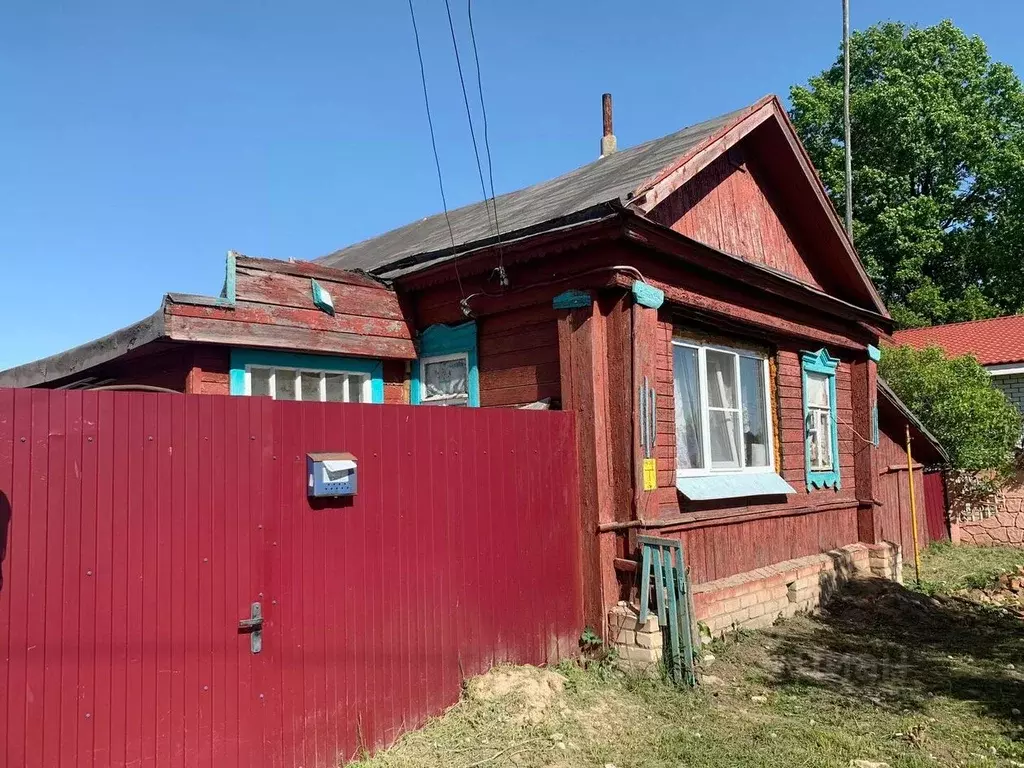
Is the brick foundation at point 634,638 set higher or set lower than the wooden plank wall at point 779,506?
lower

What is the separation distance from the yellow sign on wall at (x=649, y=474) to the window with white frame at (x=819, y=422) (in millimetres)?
3755

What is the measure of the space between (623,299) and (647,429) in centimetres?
104

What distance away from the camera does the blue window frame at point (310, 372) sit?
6.87 meters

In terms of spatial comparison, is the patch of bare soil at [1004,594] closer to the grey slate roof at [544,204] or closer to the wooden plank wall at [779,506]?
the wooden plank wall at [779,506]

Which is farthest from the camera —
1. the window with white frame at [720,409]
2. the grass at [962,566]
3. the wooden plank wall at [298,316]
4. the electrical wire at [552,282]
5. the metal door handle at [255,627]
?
the grass at [962,566]

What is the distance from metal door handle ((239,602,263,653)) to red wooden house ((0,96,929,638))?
9.13ft

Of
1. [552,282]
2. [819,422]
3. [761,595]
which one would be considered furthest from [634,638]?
[819,422]

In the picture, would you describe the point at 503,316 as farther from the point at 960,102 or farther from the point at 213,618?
the point at 960,102

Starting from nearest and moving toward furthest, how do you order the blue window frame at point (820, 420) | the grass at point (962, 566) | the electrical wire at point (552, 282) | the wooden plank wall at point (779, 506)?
the electrical wire at point (552, 282) < the wooden plank wall at point (779, 506) < the blue window frame at point (820, 420) < the grass at point (962, 566)

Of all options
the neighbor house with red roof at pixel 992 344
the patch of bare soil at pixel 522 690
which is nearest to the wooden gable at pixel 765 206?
the patch of bare soil at pixel 522 690

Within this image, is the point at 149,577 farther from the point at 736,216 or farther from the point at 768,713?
the point at 736,216

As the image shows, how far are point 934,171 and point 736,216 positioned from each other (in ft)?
80.9

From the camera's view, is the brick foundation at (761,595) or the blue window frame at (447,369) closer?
the brick foundation at (761,595)

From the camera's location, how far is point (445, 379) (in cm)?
779
